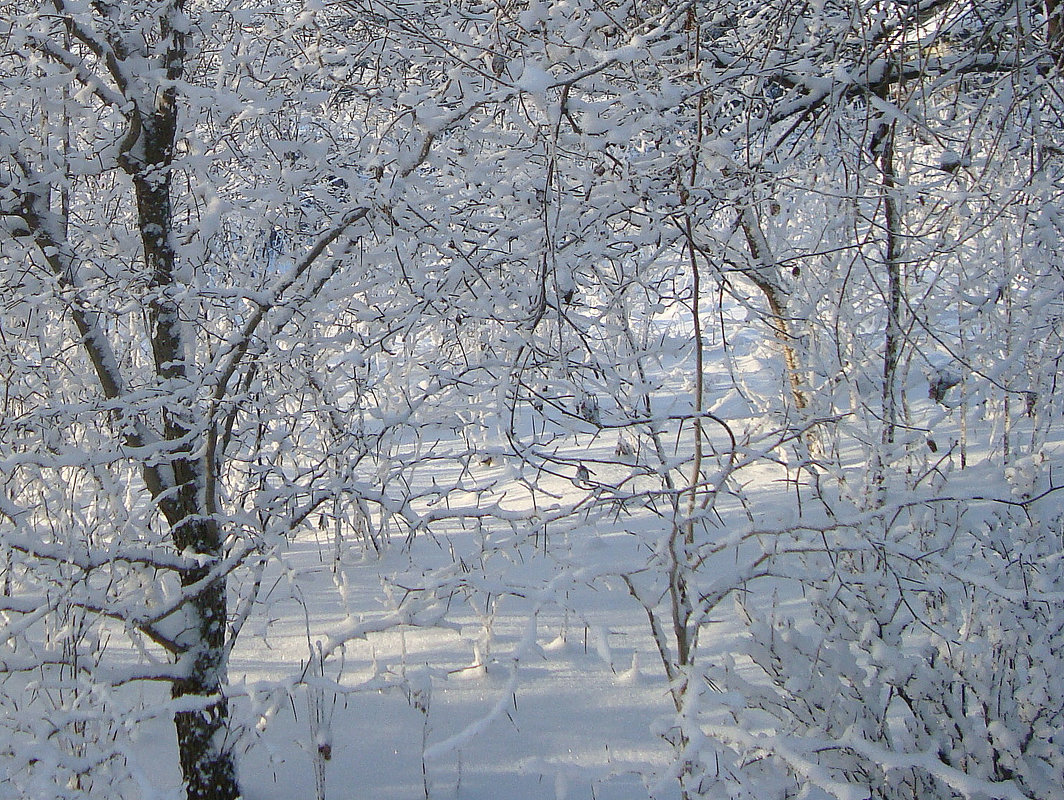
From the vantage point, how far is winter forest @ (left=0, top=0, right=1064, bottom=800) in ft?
6.51

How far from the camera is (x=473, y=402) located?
291cm

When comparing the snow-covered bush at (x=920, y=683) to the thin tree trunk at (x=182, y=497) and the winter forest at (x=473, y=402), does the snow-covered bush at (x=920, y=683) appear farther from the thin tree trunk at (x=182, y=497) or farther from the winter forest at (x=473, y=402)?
the thin tree trunk at (x=182, y=497)

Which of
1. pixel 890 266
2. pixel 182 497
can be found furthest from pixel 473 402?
pixel 890 266

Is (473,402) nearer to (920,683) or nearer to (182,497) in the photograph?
(182,497)

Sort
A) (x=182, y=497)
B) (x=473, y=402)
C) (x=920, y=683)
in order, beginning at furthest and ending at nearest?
(x=473, y=402) < (x=182, y=497) < (x=920, y=683)

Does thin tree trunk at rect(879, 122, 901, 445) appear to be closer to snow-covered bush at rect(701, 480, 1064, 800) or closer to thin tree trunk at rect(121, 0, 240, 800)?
snow-covered bush at rect(701, 480, 1064, 800)

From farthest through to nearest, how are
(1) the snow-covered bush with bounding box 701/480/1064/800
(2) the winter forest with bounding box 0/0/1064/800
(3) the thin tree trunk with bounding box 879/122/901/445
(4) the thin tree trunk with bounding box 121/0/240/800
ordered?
(4) the thin tree trunk with bounding box 121/0/240/800 → (3) the thin tree trunk with bounding box 879/122/901/445 → (2) the winter forest with bounding box 0/0/1064/800 → (1) the snow-covered bush with bounding box 701/480/1064/800

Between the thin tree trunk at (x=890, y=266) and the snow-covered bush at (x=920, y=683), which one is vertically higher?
the thin tree trunk at (x=890, y=266)

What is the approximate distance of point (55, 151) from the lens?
2.59m

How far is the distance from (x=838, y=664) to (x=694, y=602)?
1.46 ft

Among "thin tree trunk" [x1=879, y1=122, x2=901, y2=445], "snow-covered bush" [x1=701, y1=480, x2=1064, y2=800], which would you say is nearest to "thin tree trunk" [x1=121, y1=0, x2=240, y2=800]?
"snow-covered bush" [x1=701, y1=480, x2=1064, y2=800]

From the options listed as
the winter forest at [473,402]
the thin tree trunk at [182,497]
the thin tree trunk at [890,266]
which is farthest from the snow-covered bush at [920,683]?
the thin tree trunk at [182,497]

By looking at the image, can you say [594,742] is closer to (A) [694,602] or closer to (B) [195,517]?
(A) [694,602]

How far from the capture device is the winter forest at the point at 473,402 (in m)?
1.98
